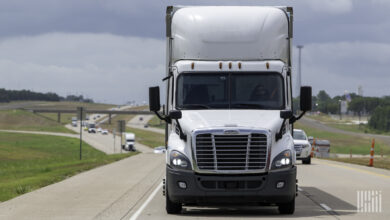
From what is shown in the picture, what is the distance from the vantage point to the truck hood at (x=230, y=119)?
46.6 feet

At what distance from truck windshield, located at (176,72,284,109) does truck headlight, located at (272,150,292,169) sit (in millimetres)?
1227

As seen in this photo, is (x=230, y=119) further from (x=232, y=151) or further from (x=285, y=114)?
(x=285, y=114)

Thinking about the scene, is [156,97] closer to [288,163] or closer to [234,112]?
[234,112]

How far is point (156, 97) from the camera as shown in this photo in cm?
1496

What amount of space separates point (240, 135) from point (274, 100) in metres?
1.60

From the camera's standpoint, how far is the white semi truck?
46.1 feet

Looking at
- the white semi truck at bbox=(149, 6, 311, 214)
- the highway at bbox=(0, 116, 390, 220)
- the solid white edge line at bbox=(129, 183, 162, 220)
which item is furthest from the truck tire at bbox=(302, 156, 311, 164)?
the white semi truck at bbox=(149, 6, 311, 214)

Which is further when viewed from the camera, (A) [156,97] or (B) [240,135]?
(A) [156,97]

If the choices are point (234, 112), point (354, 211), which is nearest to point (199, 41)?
point (234, 112)

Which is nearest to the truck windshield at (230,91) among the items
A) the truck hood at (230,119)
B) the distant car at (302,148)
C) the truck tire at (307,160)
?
the truck hood at (230,119)

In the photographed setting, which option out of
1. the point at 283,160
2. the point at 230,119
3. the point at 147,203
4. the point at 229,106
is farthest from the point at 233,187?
the point at 147,203

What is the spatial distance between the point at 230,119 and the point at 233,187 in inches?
51.4

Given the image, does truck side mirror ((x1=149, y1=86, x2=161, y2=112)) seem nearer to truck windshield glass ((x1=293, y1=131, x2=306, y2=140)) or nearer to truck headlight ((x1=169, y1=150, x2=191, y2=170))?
truck headlight ((x1=169, y1=150, x2=191, y2=170))

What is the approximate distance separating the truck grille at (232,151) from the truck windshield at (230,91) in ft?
3.88
